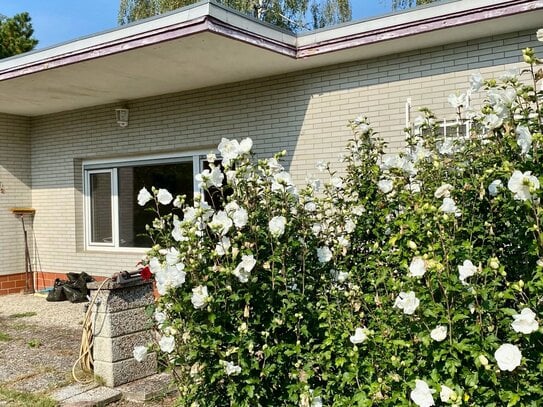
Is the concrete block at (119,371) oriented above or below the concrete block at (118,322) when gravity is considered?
below

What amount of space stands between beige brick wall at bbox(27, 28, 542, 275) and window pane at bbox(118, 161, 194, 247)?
34 cm

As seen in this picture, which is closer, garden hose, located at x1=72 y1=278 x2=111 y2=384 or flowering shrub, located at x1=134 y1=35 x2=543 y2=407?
flowering shrub, located at x1=134 y1=35 x2=543 y2=407

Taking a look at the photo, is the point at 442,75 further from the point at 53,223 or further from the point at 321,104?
the point at 53,223

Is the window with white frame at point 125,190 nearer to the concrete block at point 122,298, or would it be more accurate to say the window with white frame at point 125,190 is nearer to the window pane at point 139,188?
the window pane at point 139,188

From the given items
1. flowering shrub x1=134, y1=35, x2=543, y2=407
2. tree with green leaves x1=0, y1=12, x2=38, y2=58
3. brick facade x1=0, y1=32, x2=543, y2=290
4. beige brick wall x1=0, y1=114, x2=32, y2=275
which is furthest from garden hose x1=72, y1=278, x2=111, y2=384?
tree with green leaves x1=0, y1=12, x2=38, y2=58

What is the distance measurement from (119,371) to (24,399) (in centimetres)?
77

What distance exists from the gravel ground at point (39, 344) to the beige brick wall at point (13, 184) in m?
0.86

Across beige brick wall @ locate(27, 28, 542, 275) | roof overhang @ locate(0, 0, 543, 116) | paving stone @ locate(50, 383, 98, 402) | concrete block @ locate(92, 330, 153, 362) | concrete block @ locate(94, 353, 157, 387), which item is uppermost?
roof overhang @ locate(0, 0, 543, 116)

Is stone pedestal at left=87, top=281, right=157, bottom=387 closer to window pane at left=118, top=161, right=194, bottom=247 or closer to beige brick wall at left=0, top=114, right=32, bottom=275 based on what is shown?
window pane at left=118, top=161, right=194, bottom=247

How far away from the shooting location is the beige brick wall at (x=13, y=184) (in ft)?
30.5

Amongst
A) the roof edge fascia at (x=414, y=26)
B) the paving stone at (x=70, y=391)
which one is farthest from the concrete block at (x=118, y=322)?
the roof edge fascia at (x=414, y=26)

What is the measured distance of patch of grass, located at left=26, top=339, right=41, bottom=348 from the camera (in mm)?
5855

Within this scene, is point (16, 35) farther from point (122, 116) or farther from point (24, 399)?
point (24, 399)

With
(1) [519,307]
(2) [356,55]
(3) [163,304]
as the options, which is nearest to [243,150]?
(3) [163,304]
